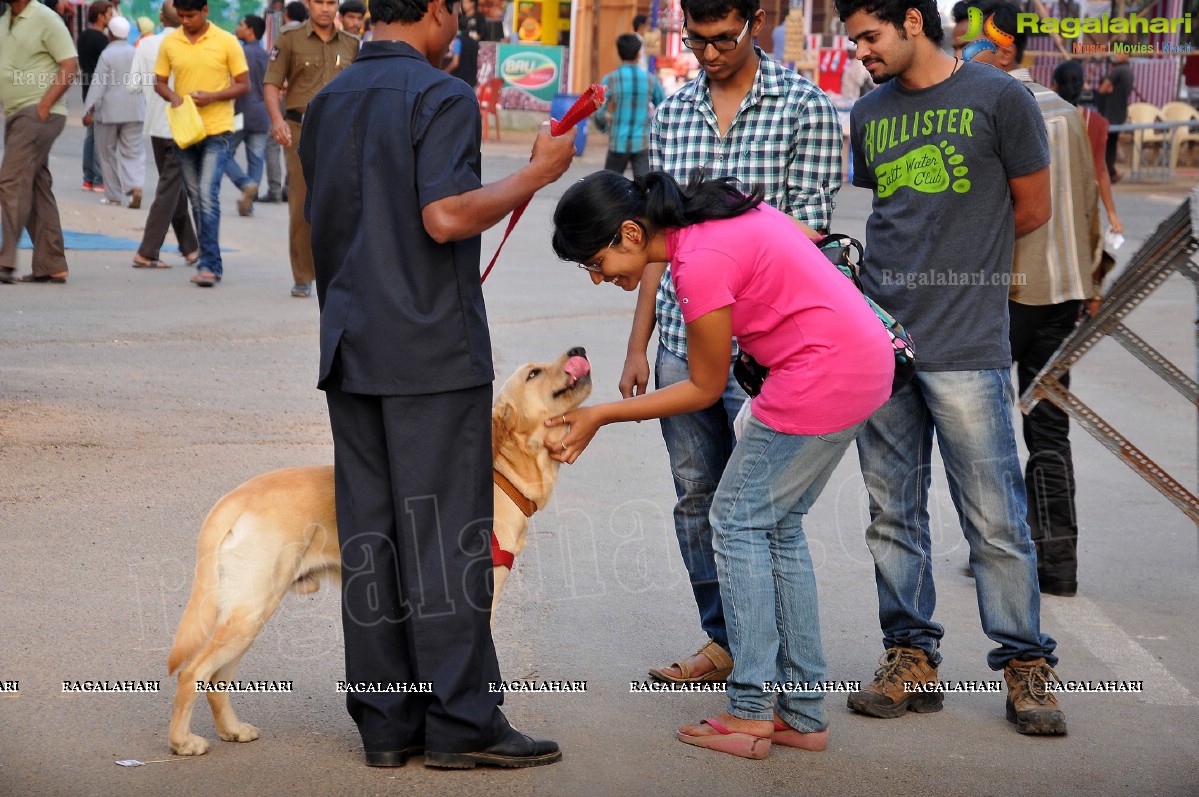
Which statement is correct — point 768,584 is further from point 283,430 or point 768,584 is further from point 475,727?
point 283,430

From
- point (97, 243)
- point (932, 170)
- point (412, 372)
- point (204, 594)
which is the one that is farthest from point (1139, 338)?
point (97, 243)

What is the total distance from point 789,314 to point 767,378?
9.0 inches

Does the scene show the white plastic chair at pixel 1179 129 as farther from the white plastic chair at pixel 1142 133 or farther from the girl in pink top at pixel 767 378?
the girl in pink top at pixel 767 378

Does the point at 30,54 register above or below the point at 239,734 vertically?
above

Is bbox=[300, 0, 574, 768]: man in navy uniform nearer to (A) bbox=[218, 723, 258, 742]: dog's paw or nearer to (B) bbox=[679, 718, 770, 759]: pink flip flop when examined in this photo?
(A) bbox=[218, 723, 258, 742]: dog's paw

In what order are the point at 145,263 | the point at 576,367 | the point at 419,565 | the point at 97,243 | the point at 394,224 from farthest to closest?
1. the point at 97,243
2. the point at 145,263
3. the point at 576,367
4. the point at 419,565
5. the point at 394,224

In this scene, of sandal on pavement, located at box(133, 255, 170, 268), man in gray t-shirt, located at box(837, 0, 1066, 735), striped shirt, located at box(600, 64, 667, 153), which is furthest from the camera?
striped shirt, located at box(600, 64, 667, 153)

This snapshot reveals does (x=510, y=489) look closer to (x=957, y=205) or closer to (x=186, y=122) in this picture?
(x=957, y=205)

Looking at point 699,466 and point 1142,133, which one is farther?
point 1142,133

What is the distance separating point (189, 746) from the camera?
3541mm

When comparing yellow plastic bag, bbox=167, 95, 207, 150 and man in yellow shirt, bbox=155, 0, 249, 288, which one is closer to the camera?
yellow plastic bag, bbox=167, 95, 207, 150

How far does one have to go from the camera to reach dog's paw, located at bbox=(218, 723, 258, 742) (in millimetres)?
3631

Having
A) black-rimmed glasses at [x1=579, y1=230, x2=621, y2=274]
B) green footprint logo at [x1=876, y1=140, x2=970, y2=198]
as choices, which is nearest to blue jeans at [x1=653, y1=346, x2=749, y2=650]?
black-rimmed glasses at [x1=579, y1=230, x2=621, y2=274]

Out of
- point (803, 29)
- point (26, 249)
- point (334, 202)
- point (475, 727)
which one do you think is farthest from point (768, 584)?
point (803, 29)
